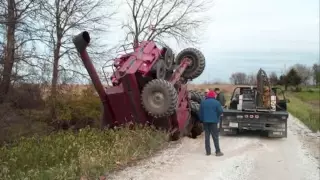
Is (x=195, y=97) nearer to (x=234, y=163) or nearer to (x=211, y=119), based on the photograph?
(x=211, y=119)

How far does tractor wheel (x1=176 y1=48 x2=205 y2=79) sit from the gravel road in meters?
2.67

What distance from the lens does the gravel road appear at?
10398mm

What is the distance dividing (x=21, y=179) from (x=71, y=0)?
2117 centimetres

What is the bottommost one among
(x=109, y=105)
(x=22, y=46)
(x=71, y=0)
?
(x=109, y=105)

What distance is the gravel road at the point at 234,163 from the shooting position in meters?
10.4

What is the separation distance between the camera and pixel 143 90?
1441 centimetres

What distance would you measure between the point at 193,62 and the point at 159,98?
4626 mm

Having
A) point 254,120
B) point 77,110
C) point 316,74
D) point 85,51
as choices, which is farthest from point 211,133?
point 316,74

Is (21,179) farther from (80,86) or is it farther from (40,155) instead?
(80,86)

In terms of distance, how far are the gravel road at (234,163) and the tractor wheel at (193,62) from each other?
2.67m

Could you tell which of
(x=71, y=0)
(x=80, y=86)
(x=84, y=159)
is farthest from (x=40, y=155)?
(x=71, y=0)

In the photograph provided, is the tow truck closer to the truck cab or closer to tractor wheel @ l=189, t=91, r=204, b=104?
the truck cab

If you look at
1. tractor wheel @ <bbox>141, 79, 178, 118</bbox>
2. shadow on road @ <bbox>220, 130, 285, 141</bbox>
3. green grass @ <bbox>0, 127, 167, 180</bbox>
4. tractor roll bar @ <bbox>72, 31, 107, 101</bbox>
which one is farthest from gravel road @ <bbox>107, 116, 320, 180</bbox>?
tractor roll bar @ <bbox>72, 31, 107, 101</bbox>

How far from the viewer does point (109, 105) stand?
15234 millimetres
